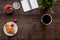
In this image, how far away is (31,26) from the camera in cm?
201

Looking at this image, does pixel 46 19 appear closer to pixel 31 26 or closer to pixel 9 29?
pixel 31 26

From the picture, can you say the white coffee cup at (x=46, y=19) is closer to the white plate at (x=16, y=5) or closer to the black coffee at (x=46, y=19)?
the black coffee at (x=46, y=19)

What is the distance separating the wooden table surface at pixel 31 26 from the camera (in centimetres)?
198

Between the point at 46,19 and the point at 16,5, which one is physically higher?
the point at 16,5

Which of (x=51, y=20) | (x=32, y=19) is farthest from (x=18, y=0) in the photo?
(x=51, y=20)

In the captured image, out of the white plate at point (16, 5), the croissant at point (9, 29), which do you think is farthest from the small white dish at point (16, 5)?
the croissant at point (9, 29)

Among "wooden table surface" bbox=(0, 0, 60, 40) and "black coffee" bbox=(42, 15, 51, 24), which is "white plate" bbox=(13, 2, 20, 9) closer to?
"wooden table surface" bbox=(0, 0, 60, 40)

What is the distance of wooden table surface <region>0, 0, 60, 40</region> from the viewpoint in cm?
198

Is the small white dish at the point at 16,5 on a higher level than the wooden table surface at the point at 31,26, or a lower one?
higher

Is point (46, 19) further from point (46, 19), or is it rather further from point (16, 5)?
point (16, 5)

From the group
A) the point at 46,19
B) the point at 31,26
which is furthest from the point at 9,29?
the point at 46,19

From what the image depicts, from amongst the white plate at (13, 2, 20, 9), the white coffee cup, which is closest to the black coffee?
the white coffee cup

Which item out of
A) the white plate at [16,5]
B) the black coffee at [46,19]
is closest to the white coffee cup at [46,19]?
the black coffee at [46,19]

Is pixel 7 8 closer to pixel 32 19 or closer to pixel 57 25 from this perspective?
pixel 32 19
